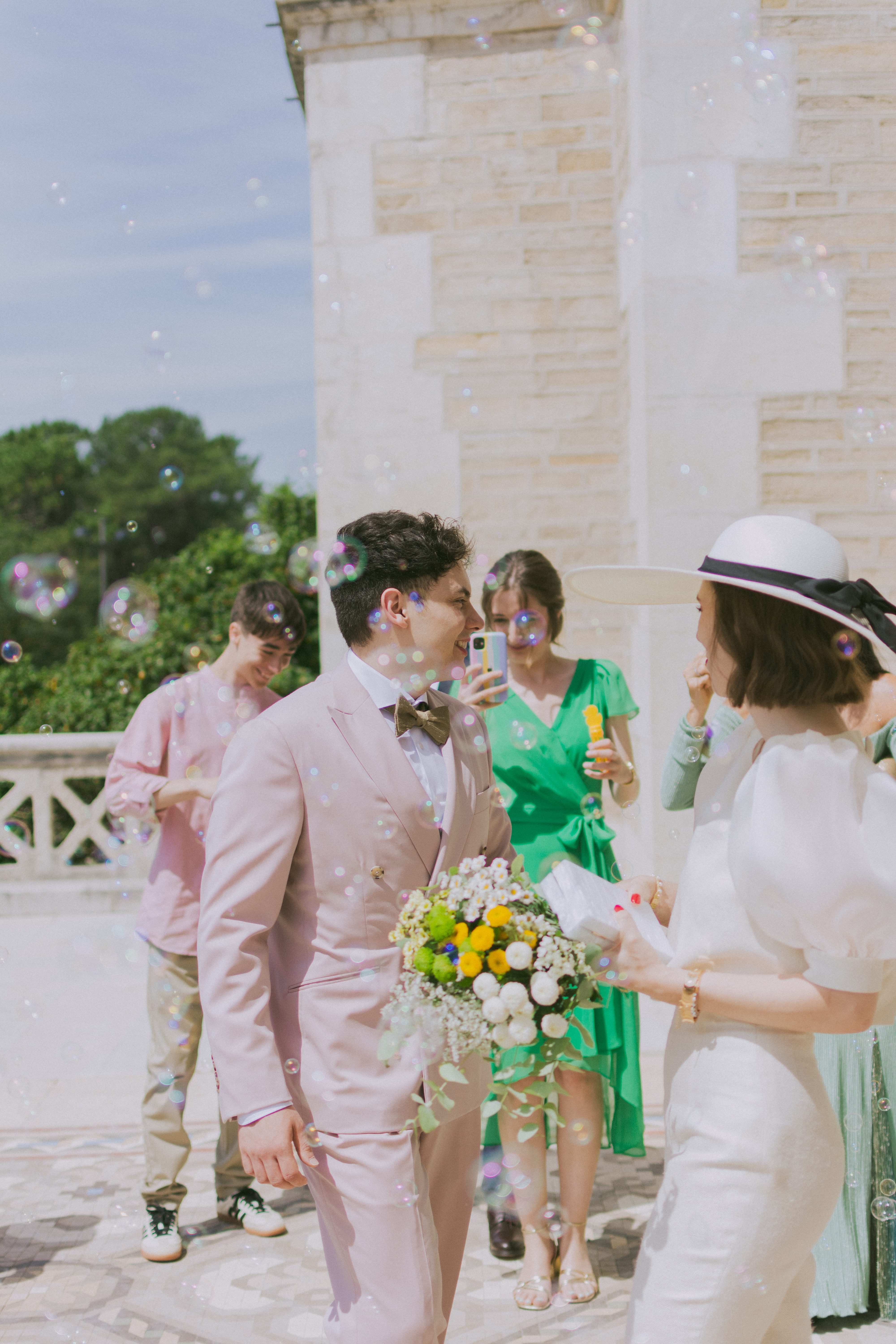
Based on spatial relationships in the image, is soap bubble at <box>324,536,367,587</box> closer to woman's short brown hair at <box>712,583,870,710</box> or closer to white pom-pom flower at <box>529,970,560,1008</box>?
woman's short brown hair at <box>712,583,870,710</box>

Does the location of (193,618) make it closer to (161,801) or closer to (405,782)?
(161,801)

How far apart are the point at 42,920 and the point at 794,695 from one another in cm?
682

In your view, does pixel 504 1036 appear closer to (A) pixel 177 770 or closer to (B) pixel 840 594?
(B) pixel 840 594

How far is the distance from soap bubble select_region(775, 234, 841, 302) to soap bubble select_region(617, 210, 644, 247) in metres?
0.65

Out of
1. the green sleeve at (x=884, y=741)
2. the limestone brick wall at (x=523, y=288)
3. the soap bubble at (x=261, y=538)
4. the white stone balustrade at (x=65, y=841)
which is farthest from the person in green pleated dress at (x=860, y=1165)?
the white stone balustrade at (x=65, y=841)

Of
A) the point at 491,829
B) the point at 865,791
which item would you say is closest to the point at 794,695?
the point at 865,791

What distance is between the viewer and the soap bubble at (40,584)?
4.50 m

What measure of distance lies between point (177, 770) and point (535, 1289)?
181 cm

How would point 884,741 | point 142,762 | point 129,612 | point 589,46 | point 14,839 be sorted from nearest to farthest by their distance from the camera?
point 884,741, point 142,762, point 129,612, point 589,46, point 14,839

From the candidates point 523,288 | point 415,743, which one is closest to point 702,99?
point 523,288

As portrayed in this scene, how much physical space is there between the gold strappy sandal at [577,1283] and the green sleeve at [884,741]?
1.54 m

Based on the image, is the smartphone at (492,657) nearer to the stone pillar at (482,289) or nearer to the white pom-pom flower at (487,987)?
the white pom-pom flower at (487,987)

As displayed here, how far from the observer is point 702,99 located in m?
A: 5.27

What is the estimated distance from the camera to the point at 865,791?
1.58 metres
